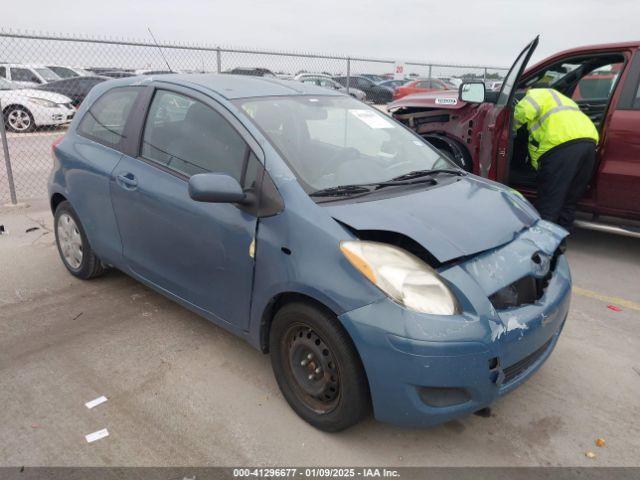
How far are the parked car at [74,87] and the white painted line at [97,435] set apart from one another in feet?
45.7

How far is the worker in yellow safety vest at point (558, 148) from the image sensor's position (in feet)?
15.4

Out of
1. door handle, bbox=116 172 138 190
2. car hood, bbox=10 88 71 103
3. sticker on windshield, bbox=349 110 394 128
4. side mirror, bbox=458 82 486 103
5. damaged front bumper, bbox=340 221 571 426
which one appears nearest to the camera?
damaged front bumper, bbox=340 221 571 426

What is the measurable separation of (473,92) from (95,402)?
4.38 meters

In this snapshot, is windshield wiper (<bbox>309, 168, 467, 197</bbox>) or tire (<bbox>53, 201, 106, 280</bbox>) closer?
windshield wiper (<bbox>309, 168, 467, 197</bbox>)

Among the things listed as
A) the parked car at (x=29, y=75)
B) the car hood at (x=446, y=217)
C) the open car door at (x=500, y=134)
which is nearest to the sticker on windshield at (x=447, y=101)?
the open car door at (x=500, y=134)

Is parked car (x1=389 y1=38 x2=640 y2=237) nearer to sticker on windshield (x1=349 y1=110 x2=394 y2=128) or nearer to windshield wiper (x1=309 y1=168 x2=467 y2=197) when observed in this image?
sticker on windshield (x1=349 y1=110 x2=394 y2=128)

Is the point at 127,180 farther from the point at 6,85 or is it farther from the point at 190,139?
the point at 6,85

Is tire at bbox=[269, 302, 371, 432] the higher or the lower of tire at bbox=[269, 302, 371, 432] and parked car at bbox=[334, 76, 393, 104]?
the lower

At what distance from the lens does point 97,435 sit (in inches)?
98.7

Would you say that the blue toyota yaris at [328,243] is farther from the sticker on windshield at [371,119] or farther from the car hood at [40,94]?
the car hood at [40,94]

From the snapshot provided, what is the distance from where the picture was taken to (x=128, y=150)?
343 cm

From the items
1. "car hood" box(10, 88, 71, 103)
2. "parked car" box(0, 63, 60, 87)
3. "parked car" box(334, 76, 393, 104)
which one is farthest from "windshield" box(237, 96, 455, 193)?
"parked car" box(0, 63, 60, 87)

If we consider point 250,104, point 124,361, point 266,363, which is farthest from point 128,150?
point 266,363

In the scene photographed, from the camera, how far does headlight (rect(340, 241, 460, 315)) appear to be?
2.18 metres
